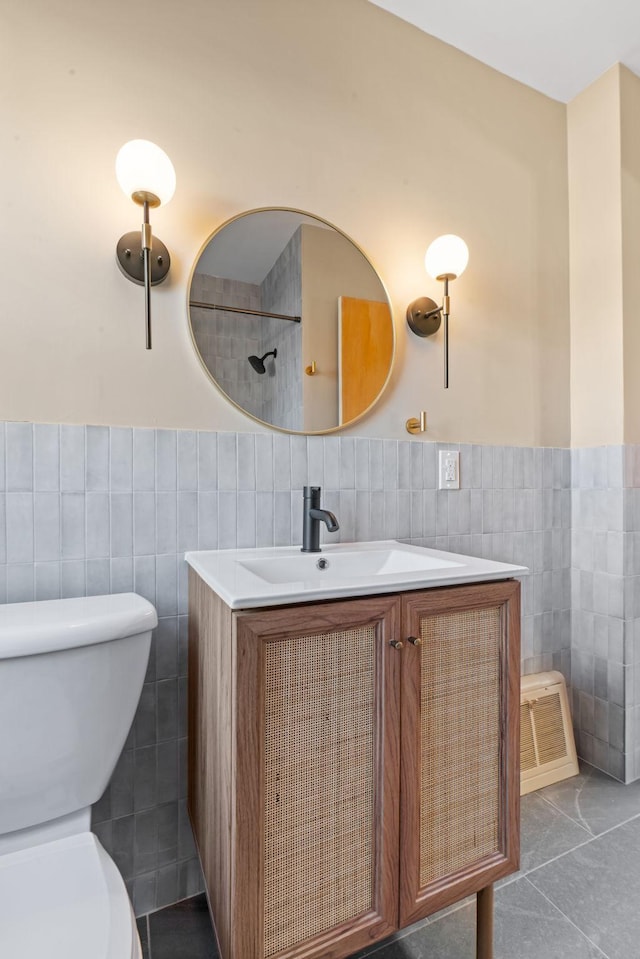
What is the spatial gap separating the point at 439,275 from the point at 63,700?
1475 millimetres

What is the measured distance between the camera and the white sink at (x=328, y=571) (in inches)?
32.3

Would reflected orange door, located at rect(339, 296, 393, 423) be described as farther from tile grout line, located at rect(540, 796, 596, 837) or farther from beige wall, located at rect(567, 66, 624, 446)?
tile grout line, located at rect(540, 796, 596, 837)

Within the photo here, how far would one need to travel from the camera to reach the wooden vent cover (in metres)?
1.68

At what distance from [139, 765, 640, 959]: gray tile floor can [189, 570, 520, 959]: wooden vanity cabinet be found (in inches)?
10.5

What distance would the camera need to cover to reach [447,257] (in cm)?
151

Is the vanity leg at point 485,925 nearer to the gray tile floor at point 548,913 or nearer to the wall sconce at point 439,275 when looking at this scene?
the gray tile floor at point 548,913

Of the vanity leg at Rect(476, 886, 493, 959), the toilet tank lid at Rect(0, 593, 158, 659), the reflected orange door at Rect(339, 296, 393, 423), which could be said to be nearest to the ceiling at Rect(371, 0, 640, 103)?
the reflected orange door at Rect(339, 296, 393, 423)

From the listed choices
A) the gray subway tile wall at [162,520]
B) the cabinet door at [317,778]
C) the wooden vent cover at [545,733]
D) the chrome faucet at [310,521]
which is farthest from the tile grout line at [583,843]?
the chrome faucet at [310,521]

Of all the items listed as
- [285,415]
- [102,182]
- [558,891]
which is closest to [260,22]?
[102,182]

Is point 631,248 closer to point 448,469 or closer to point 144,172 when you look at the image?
point 448,469

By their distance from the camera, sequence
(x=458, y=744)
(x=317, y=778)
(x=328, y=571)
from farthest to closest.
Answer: (x=328, y=571) < (x=458, y=744) < (x=317, y=778)

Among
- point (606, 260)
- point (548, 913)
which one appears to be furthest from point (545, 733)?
point (606, 260)

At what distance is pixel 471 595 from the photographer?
0.99 meters

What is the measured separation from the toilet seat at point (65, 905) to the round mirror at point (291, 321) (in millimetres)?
980
